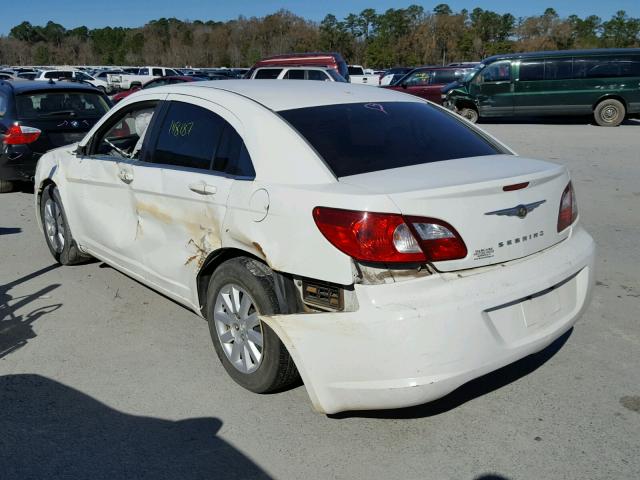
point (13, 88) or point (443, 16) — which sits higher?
point (443, 16)

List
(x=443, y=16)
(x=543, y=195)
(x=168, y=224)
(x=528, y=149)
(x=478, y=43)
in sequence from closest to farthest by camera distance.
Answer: (x=543, y=195), (x=168, y=224), (x=528, y=149), (x=478, y=43), (x=443, y=16)

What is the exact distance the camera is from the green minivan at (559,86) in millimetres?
18078

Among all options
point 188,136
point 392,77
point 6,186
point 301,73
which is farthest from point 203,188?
point 392,77

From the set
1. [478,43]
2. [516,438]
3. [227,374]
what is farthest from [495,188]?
[478,43]

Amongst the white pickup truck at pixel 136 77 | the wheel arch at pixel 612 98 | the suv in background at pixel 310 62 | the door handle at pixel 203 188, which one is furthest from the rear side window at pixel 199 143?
the white pickup truck at pixel 136 77

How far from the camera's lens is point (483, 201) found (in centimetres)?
304

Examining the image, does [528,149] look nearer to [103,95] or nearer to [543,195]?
[103,95]

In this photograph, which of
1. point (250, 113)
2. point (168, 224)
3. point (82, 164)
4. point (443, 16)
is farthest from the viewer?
point (443, 16)

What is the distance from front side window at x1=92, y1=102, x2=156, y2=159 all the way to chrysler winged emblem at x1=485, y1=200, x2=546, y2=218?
257 cm

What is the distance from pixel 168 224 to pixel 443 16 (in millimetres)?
77878

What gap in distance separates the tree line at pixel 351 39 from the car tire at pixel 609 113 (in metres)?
49.5

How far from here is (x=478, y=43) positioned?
70.6m

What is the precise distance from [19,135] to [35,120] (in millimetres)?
304

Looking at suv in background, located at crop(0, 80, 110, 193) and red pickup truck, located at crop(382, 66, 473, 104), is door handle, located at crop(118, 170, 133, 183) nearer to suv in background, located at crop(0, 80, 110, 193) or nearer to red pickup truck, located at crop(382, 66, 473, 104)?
suv in background, located at crop(0, 80, 110, 193)
